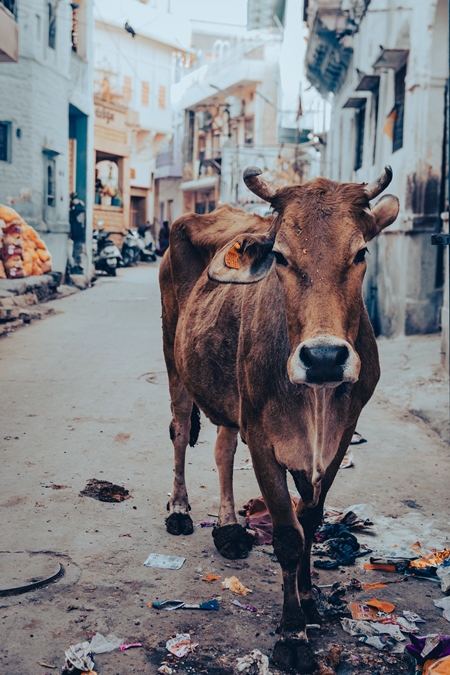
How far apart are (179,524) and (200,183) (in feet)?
137

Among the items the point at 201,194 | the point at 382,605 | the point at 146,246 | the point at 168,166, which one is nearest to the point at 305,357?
the point at 382,605

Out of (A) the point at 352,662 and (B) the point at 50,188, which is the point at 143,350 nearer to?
(A) the point at 352,662

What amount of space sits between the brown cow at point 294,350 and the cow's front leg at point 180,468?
0.29m

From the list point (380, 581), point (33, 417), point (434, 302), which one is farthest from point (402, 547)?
point (434, 302)

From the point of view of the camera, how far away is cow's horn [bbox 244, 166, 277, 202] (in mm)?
2949

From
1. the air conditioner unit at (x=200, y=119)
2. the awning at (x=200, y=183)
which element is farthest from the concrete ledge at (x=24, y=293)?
the air conditioner unit at (x=200, y=119)

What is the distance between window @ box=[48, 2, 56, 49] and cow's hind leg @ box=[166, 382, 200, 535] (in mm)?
14832

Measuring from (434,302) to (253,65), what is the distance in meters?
31.5

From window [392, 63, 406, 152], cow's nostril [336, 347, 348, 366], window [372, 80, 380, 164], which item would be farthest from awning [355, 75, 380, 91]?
cow's nostril [336, 347, 348, 366]

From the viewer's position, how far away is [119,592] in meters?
3.41

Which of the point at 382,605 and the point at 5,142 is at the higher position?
the point at 5,142

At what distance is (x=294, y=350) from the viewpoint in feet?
8.71

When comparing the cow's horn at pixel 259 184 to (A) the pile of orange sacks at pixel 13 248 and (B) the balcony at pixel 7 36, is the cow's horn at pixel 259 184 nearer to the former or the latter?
(B) the balcony at pixel 7 36

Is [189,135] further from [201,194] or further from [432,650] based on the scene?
[432,650]
